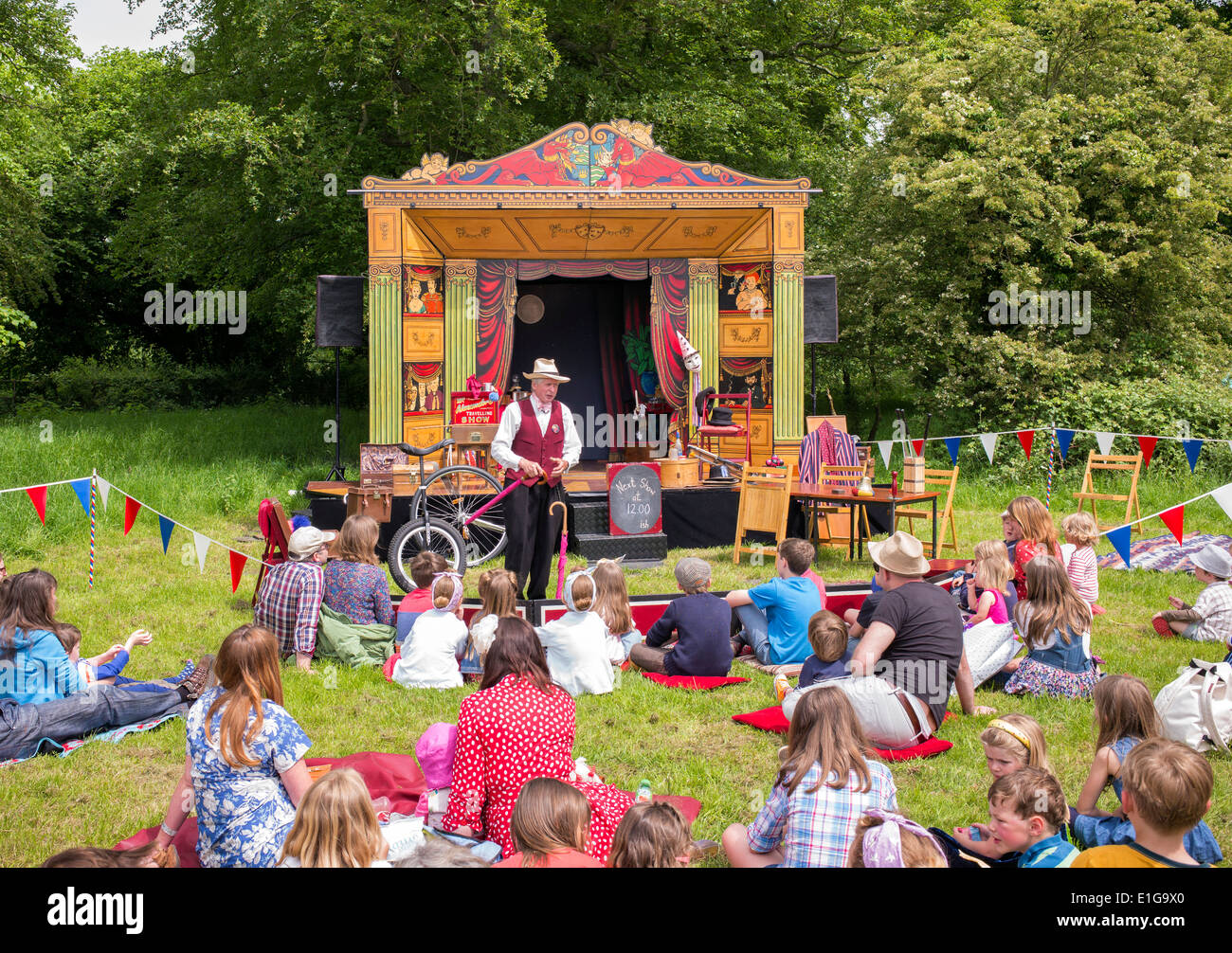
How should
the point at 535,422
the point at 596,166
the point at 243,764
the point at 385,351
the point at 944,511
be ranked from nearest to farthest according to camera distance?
1. the point at 243,764
2. the point at 535,422
3. the point at 944,511
4. the point at 596,166
5. the point at 385,351

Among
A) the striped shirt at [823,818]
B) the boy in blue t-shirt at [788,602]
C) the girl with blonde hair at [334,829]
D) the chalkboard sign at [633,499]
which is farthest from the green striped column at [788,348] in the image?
the girl with blonde hair at [334,829]

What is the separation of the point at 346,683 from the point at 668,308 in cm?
834

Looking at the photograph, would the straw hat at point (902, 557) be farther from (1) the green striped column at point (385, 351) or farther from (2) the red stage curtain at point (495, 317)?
(2) the red stage curtain at point (495, 317)

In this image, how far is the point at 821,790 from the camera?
303cm

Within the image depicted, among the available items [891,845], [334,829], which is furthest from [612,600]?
[334,829]

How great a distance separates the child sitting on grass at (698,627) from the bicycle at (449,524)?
224 centimetres

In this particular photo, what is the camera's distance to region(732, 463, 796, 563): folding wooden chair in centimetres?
927

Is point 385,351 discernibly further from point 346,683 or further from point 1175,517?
point 1175,517

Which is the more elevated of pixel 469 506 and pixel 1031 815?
pixel 469 506

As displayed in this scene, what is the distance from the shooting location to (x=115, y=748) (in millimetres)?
4719

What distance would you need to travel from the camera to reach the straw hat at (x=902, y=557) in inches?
184

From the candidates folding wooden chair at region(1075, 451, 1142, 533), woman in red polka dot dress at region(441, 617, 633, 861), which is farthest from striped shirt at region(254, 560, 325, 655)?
folding wooden chair at region(1075, 451, 1142, 533)

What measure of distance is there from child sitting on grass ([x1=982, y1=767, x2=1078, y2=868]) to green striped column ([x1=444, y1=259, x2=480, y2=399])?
10.1m

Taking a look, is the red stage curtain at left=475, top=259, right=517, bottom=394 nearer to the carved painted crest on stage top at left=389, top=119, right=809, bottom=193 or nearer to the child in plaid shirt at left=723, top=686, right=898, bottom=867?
the carved painted crest on stage top at left=389, top=119, right=809, bottom=193
